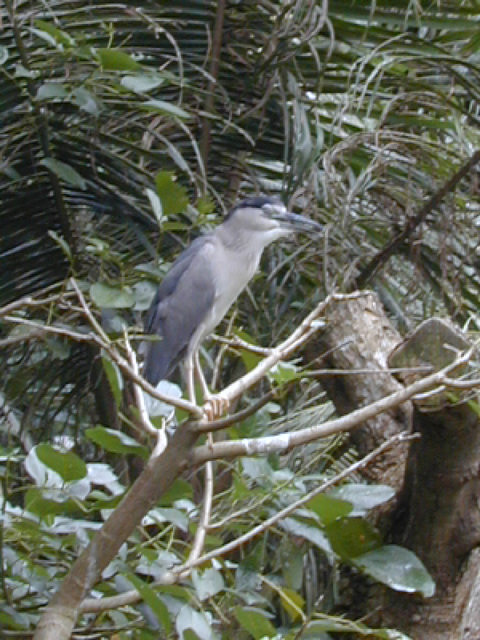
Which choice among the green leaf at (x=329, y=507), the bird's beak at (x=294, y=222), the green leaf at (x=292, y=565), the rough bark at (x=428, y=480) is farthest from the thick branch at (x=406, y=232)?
the green leaf at (x=329, y=507)

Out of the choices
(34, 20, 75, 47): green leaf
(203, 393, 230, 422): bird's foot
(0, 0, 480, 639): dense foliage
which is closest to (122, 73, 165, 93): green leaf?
(0, 0, 480, 639): dense foliage

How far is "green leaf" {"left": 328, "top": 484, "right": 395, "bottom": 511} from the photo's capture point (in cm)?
183

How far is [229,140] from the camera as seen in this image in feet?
10.3

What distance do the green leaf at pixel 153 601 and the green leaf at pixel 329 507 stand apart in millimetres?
303

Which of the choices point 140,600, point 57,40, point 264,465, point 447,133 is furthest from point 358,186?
point 140,600

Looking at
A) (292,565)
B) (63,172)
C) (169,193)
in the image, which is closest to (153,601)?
(292,565)

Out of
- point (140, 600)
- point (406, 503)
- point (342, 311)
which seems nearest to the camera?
point (140, 600)

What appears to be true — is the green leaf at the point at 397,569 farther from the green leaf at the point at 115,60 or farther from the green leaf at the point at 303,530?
the green leaf at the point at 115,60

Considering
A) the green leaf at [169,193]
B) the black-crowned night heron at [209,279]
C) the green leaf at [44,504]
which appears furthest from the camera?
the black-crowned night heron at [209,279]

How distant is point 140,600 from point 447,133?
190 cm

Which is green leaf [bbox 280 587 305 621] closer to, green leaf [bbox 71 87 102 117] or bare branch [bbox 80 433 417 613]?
bare branch [bbox 80 433 417 613]

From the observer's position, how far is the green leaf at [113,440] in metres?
1.67

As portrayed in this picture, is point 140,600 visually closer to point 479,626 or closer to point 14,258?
point 479,626

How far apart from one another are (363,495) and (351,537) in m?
0.15
